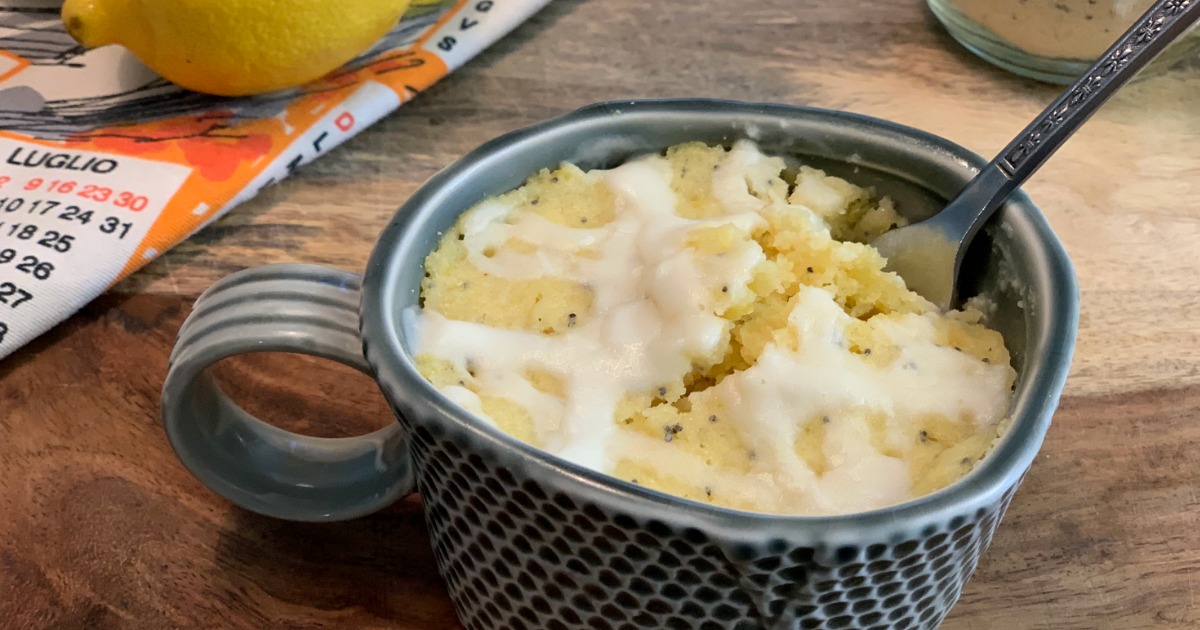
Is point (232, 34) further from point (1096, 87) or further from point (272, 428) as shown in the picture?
point (1096, 87)

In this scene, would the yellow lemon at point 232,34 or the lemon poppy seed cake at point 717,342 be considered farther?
the yellow lemon at point 232,34

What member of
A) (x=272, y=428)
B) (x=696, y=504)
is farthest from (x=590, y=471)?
(x=272, y=428)

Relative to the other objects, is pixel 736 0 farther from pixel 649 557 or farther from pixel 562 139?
pixel 649 557

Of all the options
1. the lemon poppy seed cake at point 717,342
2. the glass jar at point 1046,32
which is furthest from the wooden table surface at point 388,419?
the lemon poppy seed cake at point 717,342

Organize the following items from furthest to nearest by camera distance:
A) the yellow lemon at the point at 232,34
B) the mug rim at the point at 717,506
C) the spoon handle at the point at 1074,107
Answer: the yellow lemon at the point at 232,34 < the spoon handle at the point at 1074,107 < the mug rim at the point at 717,506

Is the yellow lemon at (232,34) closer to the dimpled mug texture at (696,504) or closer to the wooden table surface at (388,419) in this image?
the wooden table surface at (388,419)

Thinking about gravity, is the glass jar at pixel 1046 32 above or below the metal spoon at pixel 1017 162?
below

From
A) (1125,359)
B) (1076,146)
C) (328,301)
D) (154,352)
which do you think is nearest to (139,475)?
(154,352)
